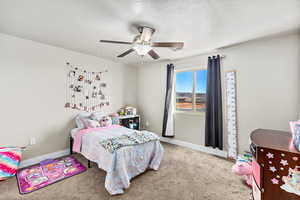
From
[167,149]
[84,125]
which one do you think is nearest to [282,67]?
[167,149]

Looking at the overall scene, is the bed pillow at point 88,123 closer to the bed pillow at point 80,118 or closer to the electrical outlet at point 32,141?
the bed pillow at point 80,118

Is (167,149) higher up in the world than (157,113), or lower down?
lower down

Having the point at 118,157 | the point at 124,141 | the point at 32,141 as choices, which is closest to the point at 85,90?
the point at 32,141

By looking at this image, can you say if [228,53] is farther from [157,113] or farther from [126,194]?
[126,194]

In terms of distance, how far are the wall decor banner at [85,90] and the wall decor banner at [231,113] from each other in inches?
127

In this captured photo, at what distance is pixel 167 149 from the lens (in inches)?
136

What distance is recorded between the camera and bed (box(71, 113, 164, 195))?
1.87 m

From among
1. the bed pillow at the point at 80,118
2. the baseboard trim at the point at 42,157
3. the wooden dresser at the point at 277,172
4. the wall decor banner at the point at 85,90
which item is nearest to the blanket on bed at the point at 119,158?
the bed pillow at the point at 80,118

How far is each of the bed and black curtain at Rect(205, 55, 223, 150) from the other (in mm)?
1392

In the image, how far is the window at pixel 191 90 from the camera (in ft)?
11.4

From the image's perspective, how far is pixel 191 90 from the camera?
3.64 meters

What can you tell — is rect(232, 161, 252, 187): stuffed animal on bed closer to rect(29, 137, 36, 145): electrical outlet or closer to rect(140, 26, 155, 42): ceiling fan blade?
rect(140, 26, 155, 42): ceiling fan blade

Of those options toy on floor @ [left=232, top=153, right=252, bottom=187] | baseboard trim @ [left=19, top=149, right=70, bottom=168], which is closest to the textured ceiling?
toy on floor @ [left=232, top=153, right=252, bottom=187]

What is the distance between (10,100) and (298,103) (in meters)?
5.16
